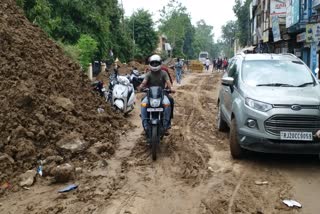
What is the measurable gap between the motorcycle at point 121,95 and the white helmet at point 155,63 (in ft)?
11.7

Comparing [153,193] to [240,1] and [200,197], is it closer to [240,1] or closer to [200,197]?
[200,197]

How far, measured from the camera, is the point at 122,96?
11.7m

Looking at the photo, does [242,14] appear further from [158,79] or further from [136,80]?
[158,79]

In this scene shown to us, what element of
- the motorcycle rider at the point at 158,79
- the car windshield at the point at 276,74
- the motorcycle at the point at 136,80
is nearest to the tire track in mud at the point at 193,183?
the motorcycle rider at the point at 158,79

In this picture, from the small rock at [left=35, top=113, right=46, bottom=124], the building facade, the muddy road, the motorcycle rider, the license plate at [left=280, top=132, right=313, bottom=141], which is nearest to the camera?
the muddy road

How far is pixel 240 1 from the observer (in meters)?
69.1

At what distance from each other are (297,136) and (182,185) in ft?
6.51

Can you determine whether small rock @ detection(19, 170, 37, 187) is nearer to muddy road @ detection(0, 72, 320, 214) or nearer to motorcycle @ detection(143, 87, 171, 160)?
muddy road @ detection(0, 72, 320, 214)

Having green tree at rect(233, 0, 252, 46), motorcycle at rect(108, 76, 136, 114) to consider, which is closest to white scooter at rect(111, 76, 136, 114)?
motorcycle at rect(108, 76, 136, 114)

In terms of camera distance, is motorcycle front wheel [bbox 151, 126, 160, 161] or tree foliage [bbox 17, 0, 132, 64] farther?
tree foliage [bbox 17, 0, 132, 64]

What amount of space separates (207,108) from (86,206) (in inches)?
374

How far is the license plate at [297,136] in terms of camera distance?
21.5 ft

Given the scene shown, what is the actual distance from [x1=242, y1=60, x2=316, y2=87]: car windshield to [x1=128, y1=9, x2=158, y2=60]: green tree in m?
39.4

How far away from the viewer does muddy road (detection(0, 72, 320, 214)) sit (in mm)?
5206
